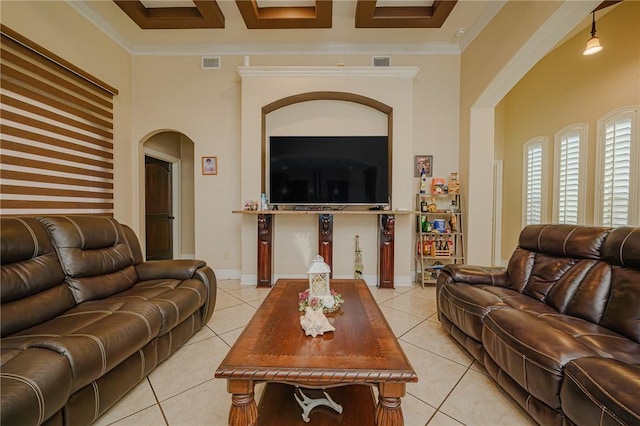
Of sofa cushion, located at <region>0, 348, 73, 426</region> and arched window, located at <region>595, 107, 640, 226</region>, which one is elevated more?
arched window, located at <region>595, 107, 640, 226</region>

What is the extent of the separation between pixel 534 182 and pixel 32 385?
19.2 feet

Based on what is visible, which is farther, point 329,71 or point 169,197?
point 169,197

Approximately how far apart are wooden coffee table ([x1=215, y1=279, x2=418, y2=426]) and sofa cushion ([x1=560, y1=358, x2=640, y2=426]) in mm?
679

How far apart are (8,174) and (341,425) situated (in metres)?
3.43

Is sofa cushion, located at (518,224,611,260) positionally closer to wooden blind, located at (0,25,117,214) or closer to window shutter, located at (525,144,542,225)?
window shutter, located at (525,144,542,225)

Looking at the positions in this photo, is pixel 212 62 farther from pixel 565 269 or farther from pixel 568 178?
pixel 568 178

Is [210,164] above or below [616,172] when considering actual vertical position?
above

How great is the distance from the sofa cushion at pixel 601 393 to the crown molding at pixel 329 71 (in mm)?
3663

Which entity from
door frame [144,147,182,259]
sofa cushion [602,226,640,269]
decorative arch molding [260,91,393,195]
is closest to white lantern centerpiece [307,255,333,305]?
sofa cushion [602,226,640,269]

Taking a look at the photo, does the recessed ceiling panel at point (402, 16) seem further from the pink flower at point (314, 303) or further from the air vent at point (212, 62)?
the pink flower at point (314, 303)

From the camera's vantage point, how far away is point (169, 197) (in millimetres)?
5305

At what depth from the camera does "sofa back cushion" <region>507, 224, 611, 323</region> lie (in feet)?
5.65

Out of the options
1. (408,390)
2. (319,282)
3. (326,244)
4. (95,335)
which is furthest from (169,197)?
(408,390)

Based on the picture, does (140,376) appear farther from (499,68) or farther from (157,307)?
(499,68)
